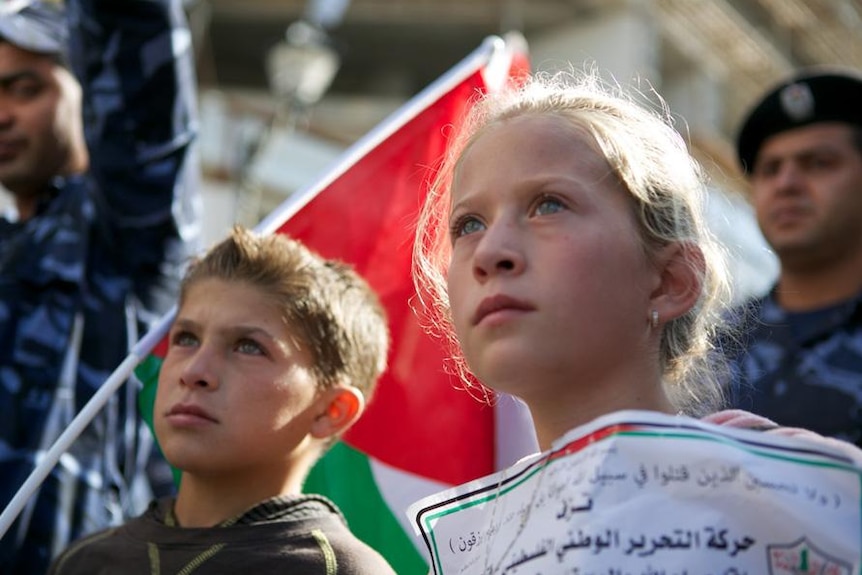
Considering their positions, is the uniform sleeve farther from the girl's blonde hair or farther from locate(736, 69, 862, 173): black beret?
locate(736, 69, 862, 173): black beret

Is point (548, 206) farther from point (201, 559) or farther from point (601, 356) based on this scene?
point (201, 559)

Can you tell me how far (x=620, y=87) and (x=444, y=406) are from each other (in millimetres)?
1013

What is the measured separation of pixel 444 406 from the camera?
9.94 ft

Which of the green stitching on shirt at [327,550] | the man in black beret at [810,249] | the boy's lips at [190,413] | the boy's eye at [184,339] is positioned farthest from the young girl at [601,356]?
the man in black beret at [810,249]

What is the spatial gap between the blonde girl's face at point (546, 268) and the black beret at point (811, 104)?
2129mm

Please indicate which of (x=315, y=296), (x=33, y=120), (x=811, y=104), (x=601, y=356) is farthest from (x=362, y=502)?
(x=811, y=104)

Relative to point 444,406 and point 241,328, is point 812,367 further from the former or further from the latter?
point 241,328

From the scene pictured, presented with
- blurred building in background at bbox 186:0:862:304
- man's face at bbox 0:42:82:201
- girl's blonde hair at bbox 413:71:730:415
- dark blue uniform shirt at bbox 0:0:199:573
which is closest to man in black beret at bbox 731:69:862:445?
girl's blonde hair at bbox 413:71:730:415

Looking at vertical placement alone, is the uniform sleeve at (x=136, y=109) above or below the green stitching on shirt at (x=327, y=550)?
above

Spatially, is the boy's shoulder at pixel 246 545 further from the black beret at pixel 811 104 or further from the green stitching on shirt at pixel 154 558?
the black beret at pixel 811 104

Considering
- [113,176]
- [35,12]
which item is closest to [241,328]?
[113,176]

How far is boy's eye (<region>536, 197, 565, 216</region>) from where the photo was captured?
1791mm

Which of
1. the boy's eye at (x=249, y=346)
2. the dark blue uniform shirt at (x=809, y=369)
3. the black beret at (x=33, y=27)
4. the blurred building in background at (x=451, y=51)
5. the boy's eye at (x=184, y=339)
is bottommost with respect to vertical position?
the boy's eye at (x=249, y=346)

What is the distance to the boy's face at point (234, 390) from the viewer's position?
241 centimetres
